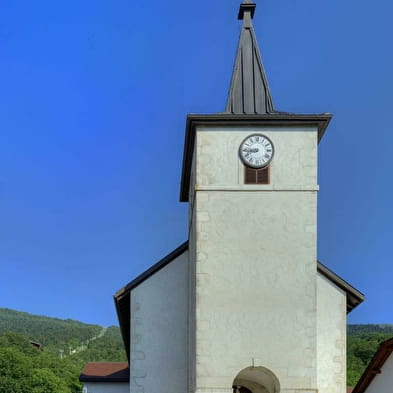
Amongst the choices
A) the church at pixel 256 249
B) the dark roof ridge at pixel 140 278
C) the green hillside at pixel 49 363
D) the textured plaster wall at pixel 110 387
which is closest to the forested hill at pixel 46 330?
the green hillside at pixel 49 363

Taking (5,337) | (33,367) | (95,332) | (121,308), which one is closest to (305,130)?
(121,308)

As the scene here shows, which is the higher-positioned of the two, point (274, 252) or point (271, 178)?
point (271, 178)

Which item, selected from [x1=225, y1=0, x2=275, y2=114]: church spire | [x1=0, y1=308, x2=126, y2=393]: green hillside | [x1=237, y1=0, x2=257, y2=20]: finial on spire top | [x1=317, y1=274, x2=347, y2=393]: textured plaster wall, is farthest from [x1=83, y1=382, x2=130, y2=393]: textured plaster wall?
[x1=0, y1=308, x2=126, y2=393]: green hillside

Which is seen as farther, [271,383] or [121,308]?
[121,308]

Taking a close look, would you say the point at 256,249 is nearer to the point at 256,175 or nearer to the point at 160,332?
the point at 256,175

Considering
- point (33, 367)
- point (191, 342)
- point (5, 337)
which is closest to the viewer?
point (191, 342)

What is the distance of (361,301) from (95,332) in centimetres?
16840

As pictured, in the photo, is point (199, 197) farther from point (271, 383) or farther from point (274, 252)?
point (271, 383)

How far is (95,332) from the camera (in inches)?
7303

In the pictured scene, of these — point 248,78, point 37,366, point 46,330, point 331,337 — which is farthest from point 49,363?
point 248,78

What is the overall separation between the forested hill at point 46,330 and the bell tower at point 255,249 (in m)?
132

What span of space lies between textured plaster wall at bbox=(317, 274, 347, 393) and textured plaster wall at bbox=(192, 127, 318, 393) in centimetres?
298

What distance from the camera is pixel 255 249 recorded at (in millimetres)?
19891

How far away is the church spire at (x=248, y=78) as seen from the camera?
21.2 m
